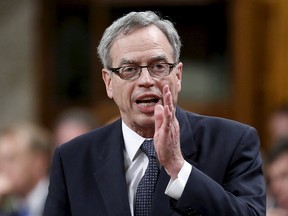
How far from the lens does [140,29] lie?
3830 mm

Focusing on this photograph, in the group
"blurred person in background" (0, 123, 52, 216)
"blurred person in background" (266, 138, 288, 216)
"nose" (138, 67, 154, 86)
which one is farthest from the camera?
"blurred person in background" (0, 123, 52, 216)

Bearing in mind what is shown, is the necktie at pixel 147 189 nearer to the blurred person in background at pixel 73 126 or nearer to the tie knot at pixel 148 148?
the tie knot at pixel 148 148

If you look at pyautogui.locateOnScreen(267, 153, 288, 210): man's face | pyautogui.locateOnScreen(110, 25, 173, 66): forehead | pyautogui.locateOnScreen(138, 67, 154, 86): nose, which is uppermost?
pyautogui.locateOnScreen(110, 25, 173, 66): forehead

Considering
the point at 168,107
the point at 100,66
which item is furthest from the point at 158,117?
the point at 100,66

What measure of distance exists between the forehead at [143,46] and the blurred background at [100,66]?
5.74 metres

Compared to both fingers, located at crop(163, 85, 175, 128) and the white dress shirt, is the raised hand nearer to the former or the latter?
fingers, located at crop(163, 85, 175, 128)

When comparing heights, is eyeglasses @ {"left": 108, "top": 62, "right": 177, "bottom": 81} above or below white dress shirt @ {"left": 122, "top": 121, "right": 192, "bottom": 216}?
above

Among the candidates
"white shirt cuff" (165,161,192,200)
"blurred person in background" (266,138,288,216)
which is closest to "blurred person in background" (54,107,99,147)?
"blurred person in background" (266,138,288,216)

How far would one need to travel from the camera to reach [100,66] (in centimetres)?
980

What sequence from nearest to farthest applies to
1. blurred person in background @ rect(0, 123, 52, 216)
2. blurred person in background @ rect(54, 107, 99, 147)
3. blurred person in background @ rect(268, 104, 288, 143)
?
blurred person in background @ rect(0, 123, 52, 216) < blurred person in background @ rect(268, 104, 288, 143) < blurred person in background @ rect(54, 107, 99, 147)

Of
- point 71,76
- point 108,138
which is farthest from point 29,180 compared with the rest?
point 108,138

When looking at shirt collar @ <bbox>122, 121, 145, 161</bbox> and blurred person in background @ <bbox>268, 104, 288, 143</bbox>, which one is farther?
blurred person in background @ <bbox>268, 104, 288, 143</bbox>

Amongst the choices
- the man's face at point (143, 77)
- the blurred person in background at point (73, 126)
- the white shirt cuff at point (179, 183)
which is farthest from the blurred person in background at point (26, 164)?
the white shirt cuff at point (179, 183)

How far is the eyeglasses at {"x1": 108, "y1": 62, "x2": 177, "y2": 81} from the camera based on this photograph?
3773 millimetres
